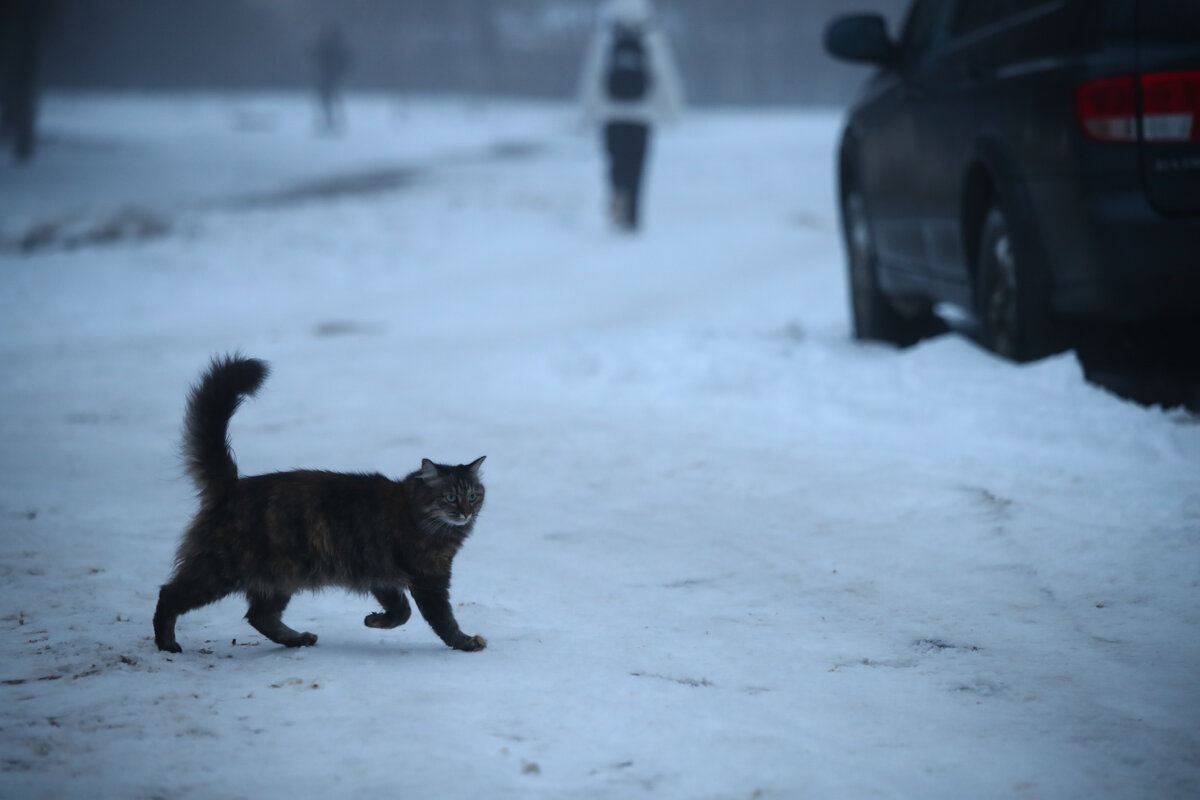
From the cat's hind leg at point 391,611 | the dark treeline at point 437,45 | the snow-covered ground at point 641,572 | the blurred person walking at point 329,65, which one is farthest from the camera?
the dark treeline at point 437,45

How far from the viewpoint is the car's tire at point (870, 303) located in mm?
7551

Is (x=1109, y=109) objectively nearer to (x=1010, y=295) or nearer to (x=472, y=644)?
(x=1010, y=295)

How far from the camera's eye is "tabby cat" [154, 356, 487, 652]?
3246 mm

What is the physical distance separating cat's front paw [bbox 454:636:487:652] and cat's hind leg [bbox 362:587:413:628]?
30 cm

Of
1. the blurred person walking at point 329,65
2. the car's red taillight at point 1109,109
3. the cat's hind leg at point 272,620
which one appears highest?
the blurred person walking at point 329,65

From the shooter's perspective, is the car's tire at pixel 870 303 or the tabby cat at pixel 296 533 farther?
the car's tire at pixel 870 303

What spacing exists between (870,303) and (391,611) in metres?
4.95

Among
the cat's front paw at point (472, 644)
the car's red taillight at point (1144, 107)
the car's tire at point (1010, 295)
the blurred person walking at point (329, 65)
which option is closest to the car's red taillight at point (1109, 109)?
the car's red taillight at point (1144, 107)

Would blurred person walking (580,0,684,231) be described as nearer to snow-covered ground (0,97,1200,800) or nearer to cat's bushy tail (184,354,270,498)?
snow-covered ground (0,97,1200,800)

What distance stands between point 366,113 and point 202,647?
39555mm

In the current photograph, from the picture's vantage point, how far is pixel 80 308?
1085 cm

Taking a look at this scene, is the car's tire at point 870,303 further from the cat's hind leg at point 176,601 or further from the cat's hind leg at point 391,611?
the cat's hind leg at point 176,601

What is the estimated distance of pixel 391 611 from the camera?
351 centimetres

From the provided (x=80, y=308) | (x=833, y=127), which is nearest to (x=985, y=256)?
(x=80, y=308)
